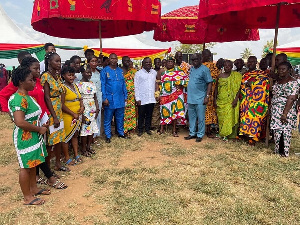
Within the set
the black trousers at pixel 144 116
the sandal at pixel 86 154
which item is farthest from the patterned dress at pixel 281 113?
the sandal at pixel 86 154

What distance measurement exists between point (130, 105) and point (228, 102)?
210 cm

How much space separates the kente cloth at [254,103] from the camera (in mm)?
4738

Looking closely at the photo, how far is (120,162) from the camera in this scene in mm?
4230

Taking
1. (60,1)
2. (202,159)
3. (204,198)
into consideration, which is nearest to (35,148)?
(204,198)

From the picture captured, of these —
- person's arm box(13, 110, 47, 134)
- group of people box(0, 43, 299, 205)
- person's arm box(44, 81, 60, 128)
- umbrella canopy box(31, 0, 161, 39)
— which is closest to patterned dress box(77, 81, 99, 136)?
group of people box(0, 43, 299, 205)

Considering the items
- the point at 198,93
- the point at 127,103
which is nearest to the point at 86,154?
the point at 127,103

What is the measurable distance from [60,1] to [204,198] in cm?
332

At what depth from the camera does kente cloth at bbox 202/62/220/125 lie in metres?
5.49

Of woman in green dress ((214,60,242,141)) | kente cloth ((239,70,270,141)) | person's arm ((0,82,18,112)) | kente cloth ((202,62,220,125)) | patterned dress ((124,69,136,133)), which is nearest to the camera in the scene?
person's arm ((0,82,18,112))

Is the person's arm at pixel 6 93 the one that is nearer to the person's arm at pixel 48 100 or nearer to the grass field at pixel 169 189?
the person's arm at pixel 48 100

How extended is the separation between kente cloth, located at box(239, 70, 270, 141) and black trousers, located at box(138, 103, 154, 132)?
1982mm

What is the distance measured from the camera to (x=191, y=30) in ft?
20.7

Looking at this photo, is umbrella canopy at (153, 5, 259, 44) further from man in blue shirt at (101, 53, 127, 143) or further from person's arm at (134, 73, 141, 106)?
man in blue shirt at (101, 53, 127, 143)

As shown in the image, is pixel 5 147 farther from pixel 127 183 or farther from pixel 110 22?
pixel 110 22
